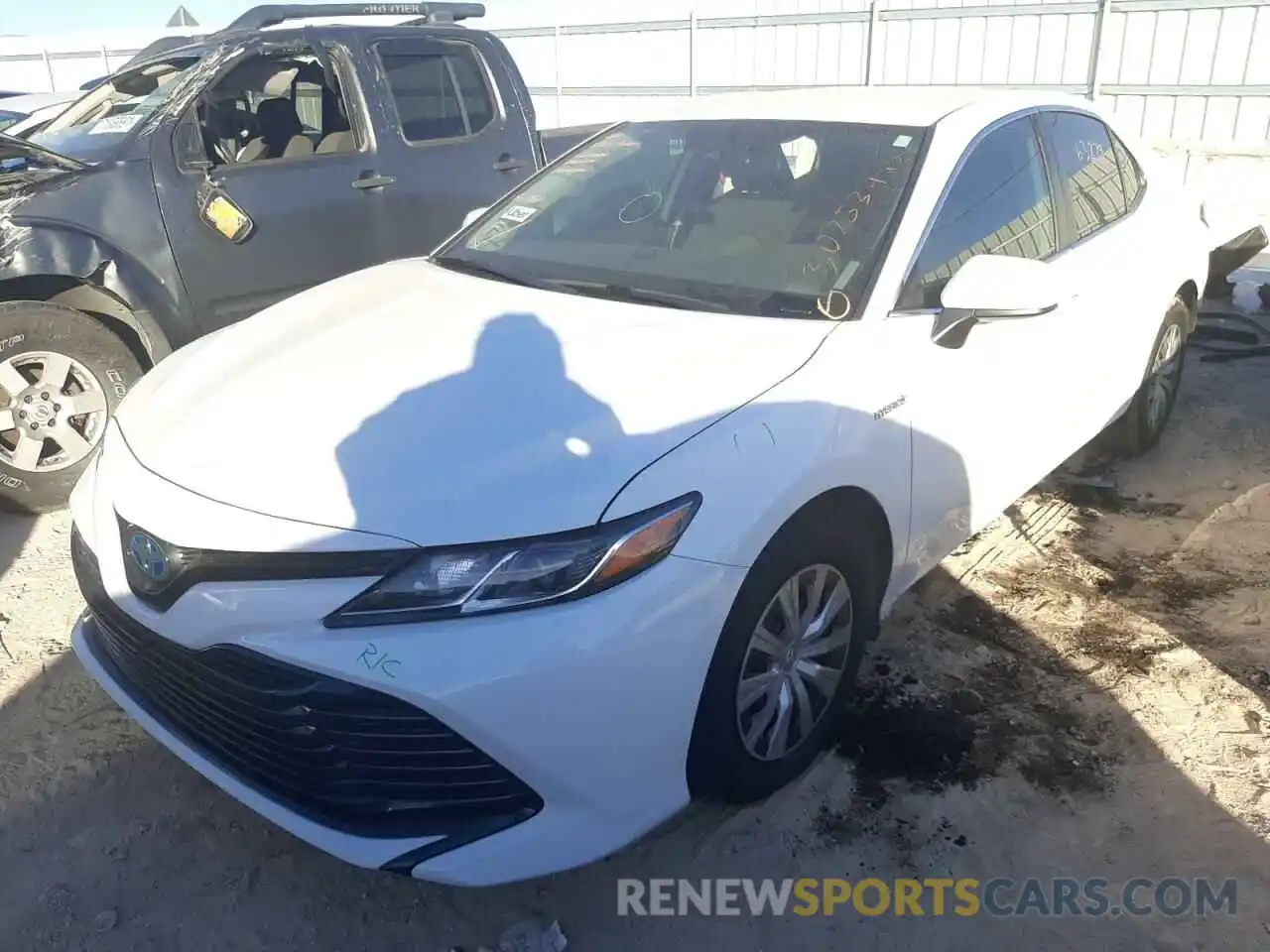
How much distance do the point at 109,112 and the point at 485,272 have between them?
9.35 ft

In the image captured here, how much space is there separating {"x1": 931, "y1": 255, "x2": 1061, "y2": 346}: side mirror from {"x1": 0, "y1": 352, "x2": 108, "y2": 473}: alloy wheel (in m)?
3.43

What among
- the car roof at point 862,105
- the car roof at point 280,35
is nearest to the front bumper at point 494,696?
the car roof at point 862,105

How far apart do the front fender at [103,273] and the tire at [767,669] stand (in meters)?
3.20

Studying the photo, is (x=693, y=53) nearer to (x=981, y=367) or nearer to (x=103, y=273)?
(x=103, y=273)

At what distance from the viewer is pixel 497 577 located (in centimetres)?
209

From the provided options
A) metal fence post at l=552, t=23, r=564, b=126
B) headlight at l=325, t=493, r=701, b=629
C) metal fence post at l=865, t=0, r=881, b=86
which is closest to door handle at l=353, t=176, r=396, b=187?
headlight at l=325, t=493, r=701, b=629

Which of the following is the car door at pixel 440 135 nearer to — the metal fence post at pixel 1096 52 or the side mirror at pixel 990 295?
the side mirror at pixel 990 295

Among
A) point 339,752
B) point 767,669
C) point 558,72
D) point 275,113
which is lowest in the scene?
point 558,72

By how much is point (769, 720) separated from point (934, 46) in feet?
33.8

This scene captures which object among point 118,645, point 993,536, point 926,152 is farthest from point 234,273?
point 993,536

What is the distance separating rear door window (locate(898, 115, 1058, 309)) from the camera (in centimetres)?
305

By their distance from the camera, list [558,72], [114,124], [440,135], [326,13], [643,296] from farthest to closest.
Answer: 1. [558,72]
2. [326,13]
3. [440,135]
4. [114,124]
5. [643,296]

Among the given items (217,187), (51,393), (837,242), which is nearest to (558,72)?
(217,187)

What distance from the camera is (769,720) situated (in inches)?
104
